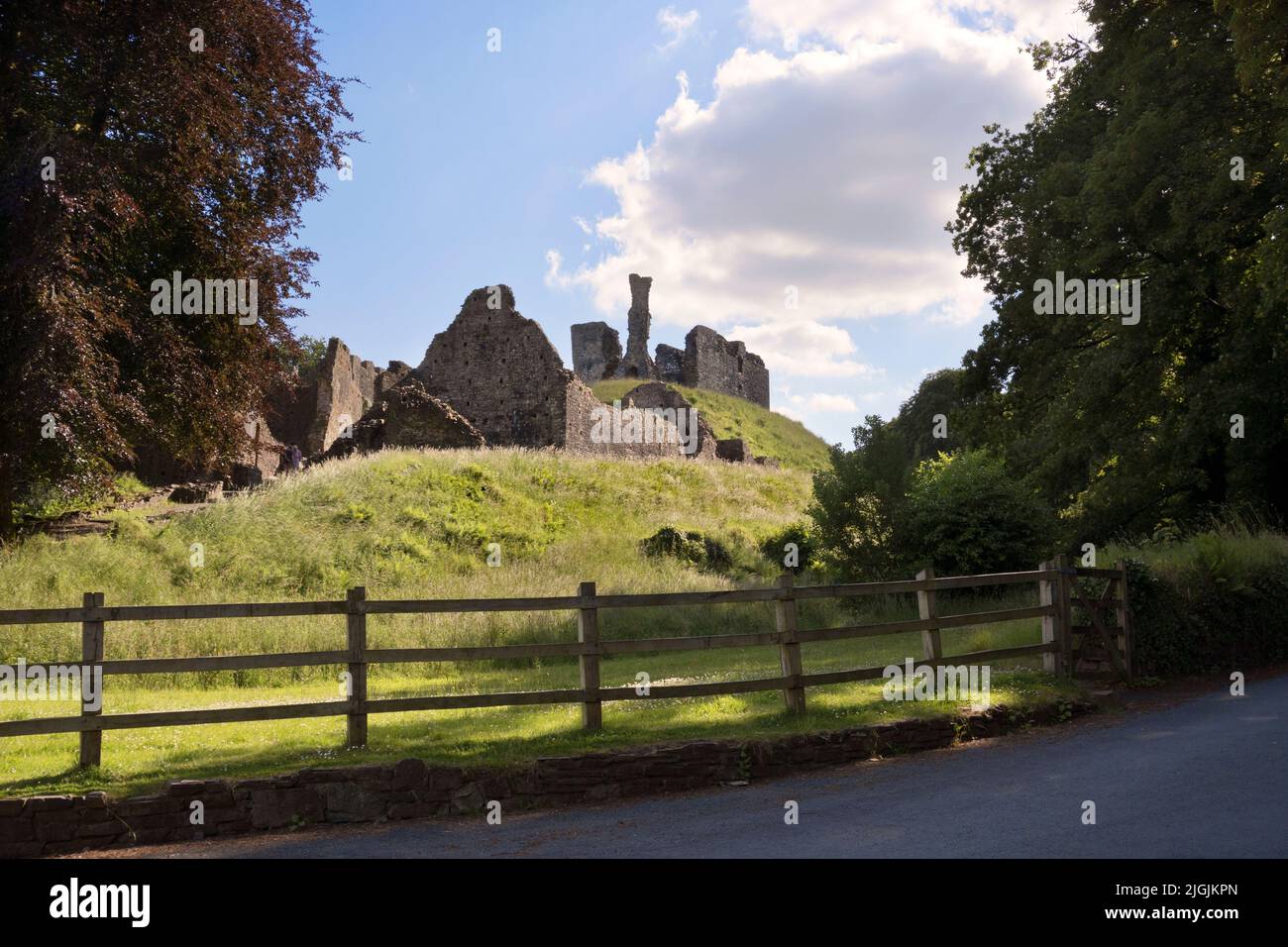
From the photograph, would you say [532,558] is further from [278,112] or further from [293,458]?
[293,458]

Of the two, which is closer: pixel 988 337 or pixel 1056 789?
pixel 1056 789

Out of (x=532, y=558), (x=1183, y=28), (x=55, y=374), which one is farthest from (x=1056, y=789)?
(x=1183, y=28)

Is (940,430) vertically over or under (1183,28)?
under

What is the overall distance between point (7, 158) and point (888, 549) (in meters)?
18.6

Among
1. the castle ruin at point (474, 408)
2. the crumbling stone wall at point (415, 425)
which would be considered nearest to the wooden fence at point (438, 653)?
the castle ruin at point (474, 408)

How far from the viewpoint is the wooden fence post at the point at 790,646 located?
10.1m

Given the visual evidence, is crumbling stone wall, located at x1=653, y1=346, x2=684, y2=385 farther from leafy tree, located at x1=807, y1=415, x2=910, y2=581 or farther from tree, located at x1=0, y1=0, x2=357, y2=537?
tree, located at x1=0, y1=0, x2=357, y2=537

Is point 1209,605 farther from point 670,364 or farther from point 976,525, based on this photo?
point 670,364

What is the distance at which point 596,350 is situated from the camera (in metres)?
69.4

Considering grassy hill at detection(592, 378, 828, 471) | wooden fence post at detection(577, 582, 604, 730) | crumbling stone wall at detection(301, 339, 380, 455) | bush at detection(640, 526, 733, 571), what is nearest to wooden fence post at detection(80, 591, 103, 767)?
wooden fence post at detection(577, 582, 604, 730)

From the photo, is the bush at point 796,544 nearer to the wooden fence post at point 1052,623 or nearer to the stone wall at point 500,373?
the stone wall at point 500,373

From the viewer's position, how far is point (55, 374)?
14.1 metres

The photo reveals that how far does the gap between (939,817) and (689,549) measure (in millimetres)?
19698
